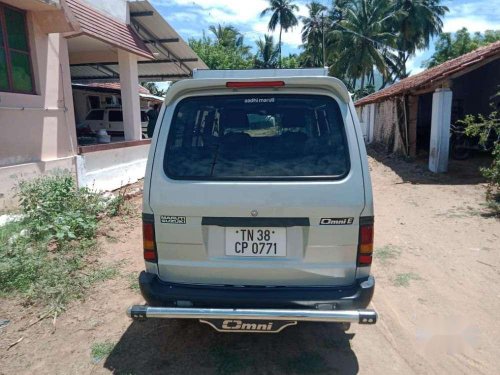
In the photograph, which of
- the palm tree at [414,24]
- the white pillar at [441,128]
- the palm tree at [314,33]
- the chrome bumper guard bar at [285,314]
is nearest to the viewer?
the chrome bumper guard bar at [285,314]

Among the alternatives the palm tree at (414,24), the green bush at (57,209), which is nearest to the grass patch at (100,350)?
the green bush at (57,209)

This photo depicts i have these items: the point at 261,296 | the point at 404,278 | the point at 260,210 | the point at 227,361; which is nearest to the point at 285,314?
the point at 261,296

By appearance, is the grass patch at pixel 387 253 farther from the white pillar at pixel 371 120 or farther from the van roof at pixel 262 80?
the white pillar at pixel 371 120

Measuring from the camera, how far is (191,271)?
2.63 m

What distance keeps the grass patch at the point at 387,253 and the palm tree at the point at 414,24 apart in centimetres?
3665

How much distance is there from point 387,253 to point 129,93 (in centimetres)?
794

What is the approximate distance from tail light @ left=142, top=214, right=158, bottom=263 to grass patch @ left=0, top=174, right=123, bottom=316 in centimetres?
159

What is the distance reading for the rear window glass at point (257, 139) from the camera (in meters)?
2.56

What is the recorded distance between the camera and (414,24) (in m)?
37.0

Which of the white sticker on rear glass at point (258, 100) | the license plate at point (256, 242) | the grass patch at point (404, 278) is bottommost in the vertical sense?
the grass patch at point (404, 278)

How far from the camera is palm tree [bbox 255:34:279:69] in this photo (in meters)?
44.2

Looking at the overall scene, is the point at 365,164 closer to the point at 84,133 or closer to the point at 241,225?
the point at 241,225

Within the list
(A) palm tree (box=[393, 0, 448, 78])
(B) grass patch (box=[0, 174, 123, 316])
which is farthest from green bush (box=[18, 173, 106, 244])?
(A) palm tree (box=[393, 0, 448, 78])

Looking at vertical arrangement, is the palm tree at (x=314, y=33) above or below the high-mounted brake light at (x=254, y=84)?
above
